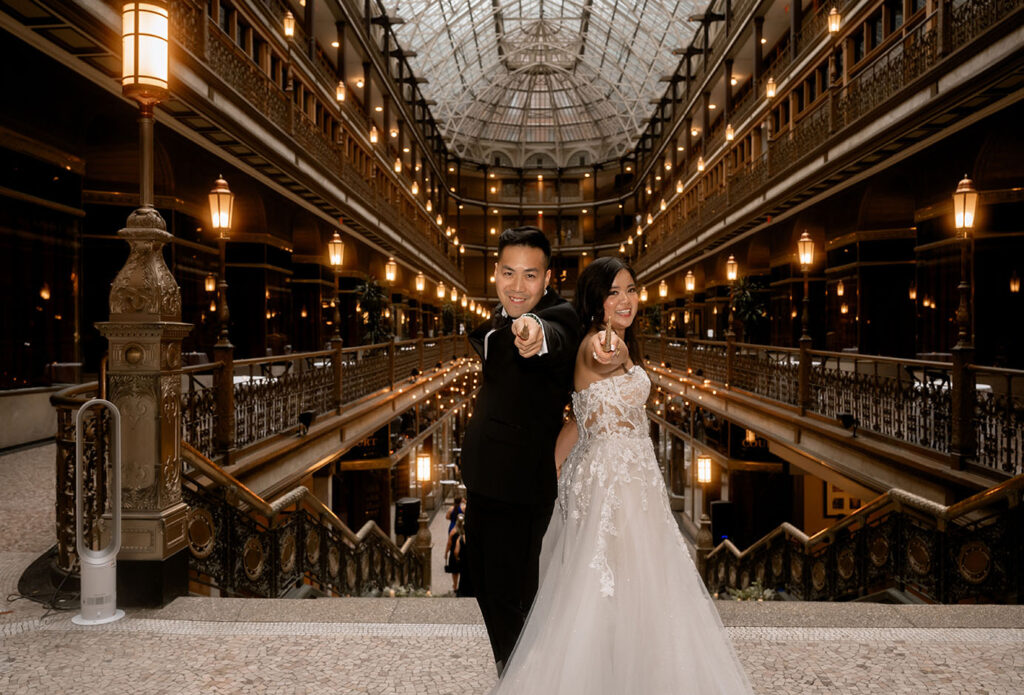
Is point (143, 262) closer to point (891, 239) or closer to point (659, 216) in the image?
point (891, 239)

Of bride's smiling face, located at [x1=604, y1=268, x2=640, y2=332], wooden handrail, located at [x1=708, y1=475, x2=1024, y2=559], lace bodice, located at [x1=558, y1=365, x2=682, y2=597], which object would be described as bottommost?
wooden handrail, located at [x1=708, y1=475, x2=1024, y2=559]

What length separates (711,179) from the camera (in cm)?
3097

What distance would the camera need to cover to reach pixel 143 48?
4.23 metres

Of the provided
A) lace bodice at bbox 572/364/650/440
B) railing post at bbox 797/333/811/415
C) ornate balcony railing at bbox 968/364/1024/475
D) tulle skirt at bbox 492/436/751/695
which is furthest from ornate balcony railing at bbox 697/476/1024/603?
lace bodice at bbox 572/364/650/440

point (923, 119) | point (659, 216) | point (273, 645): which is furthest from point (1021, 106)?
point (659, 216)

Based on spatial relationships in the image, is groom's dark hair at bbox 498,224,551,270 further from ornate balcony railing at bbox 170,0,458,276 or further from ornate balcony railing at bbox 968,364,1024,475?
ornate balcony railing at bbox 170,0,458,276

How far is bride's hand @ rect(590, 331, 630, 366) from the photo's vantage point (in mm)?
2559

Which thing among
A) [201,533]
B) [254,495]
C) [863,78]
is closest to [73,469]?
[201,533]

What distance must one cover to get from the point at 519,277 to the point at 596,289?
1.58 ft

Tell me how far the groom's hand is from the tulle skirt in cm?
93

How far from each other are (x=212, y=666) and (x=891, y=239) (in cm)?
1870

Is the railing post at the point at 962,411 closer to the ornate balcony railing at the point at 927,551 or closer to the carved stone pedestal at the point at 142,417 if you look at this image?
the ornate balcony railing at the point at 927,551

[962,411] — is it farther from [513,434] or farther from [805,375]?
[513,434]

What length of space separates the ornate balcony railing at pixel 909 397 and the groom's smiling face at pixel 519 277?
6.84m
